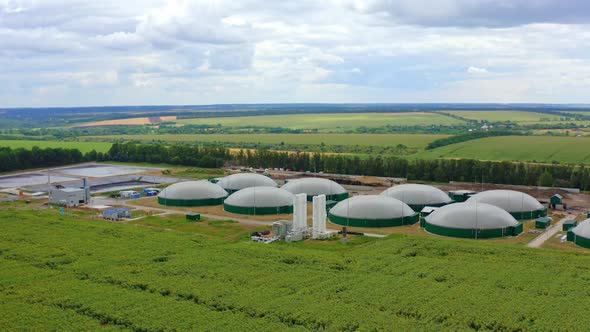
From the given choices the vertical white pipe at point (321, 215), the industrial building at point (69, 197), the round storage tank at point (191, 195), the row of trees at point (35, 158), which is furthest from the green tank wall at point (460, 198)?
the row of trees at point (35, 158)

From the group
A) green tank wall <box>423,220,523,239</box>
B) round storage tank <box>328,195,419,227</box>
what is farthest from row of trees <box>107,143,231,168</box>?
green tank wall <box>423,220,523,239</box>

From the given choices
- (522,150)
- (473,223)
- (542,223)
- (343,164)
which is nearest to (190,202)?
(473,223)

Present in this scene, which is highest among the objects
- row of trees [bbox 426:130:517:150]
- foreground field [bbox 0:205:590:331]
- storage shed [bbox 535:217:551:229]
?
row of trees [bbox 426:130:517:150]

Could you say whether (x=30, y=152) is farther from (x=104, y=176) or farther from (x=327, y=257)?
(x=327, y=257)

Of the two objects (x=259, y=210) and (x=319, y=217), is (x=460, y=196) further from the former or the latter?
(x=259, y=210)

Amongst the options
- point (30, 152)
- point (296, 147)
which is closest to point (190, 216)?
point (30, 152)

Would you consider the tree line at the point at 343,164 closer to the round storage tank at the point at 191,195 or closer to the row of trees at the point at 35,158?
the row of trees at the point at 35,158

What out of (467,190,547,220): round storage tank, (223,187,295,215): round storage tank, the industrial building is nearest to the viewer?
(467,190,547,220): round storage tank

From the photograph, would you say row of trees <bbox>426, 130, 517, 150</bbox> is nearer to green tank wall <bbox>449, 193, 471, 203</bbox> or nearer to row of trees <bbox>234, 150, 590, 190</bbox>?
row of trees <bbox>234, 150, 590, 190</bbox>
